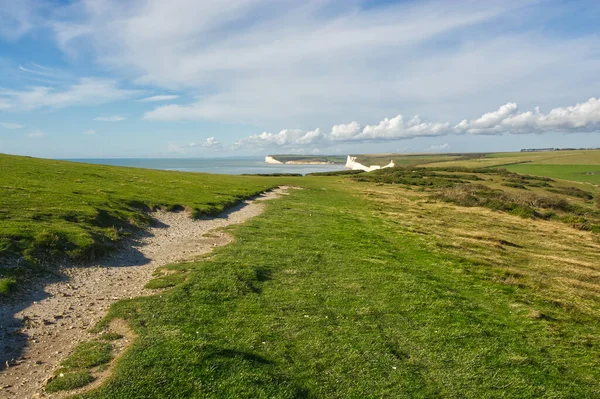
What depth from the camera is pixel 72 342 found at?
10.4 meters

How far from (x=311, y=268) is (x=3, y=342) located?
43.4 feet

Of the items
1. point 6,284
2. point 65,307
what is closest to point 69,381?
point 65,307

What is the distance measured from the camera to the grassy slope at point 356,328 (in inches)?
374

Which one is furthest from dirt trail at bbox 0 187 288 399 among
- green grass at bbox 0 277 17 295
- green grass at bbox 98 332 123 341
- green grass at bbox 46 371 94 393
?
green grass at bbox 0 277 17 295

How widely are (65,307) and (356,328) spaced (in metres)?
10.5

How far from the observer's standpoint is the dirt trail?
8930 mm

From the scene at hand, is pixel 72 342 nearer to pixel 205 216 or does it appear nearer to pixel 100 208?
pixel 100 208

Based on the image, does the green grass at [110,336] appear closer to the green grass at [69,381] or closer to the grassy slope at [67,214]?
the green grass at [69,381]

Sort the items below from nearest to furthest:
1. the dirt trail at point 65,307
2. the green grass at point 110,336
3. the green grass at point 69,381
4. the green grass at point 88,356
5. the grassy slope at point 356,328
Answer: the green grass at point 69,381 → the dirt trail at point 65,307 → the green grass at point 88,356 → the grassy slope at point 356,328 → the green grass at point 110,336

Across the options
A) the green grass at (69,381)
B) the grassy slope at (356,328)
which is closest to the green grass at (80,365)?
the green grass at (69,381)

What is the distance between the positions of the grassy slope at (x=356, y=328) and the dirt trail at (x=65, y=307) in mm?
1463

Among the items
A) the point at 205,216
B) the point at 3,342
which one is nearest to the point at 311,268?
the point at 3,342

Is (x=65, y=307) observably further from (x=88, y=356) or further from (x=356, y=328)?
(x=356, y=328)

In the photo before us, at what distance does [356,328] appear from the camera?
12789 millimetres
